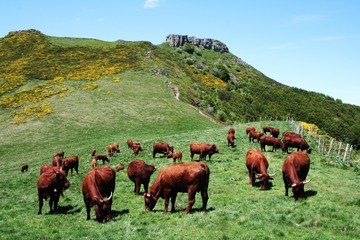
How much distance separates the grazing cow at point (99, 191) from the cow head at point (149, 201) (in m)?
1.61

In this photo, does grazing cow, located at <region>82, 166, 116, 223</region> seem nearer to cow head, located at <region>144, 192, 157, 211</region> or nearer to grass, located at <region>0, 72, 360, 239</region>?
grass, located at <region>0, 72, 360, 239</region>

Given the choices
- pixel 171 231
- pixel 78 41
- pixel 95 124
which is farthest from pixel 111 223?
pixel 78 41

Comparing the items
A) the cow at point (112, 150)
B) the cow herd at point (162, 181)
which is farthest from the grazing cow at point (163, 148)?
the cow herd at point (162, 181)

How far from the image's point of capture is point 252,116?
105688 mm

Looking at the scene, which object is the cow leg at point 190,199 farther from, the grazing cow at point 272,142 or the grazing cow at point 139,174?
the grazing cow at point 272,142

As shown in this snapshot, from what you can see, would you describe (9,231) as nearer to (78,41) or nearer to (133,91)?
(133,91)

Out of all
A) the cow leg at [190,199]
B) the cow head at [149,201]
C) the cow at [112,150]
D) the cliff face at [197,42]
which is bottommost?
the cow at [112,150]

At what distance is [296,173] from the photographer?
701 inches

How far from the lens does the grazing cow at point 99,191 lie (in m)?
15.3

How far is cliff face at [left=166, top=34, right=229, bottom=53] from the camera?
16727 cm

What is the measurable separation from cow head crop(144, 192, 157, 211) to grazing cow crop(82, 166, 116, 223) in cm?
161

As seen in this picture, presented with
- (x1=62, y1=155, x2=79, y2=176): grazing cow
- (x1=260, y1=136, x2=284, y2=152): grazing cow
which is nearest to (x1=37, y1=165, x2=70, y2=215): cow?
(x1=62, y1=155, x2=79, y2=176): grazing cow

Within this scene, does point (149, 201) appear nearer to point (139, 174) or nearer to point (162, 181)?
point (162, 181)

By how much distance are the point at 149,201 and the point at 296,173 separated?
736 centimetres
